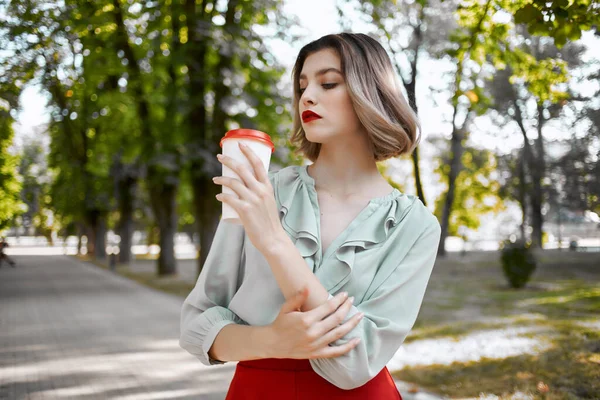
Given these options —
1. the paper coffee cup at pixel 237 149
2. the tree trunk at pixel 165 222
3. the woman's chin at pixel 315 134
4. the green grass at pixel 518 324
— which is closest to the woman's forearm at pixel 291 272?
the paper coffee cup at pixel 237 149

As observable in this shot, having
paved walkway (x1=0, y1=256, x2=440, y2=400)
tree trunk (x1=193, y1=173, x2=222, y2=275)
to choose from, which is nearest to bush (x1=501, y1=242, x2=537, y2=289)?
tree trunk (x1=193, y1=173, x2=222, y2=275)

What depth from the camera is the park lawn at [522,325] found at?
19.2 ft

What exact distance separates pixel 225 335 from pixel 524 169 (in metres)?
25.2

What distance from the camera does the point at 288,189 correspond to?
1.85 m

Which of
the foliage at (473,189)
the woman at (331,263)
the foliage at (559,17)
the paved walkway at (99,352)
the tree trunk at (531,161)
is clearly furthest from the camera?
the foliage at (473,189)

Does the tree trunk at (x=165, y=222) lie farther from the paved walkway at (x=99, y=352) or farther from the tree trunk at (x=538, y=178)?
the tree trunk at (x=538, y=178)

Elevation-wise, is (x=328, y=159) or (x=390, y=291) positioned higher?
(x=328, y=159)

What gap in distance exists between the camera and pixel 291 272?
54.8 inches

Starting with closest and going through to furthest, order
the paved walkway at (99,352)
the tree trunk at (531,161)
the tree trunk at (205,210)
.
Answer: the paved walkway at (99,352) → the tree trunk at (205,210) → the tree trunk at (531,161)

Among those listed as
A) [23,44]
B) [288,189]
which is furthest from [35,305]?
[288,189]

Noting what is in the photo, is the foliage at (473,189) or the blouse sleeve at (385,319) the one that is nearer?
the blouse sleeve at (385,319)

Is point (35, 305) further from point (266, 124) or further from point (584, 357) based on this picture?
point (584, 357)

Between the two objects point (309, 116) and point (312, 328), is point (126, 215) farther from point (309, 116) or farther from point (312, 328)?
point (312, 328)

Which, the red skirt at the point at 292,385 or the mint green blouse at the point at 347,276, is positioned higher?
the mint green blouse at the point at 347,276
